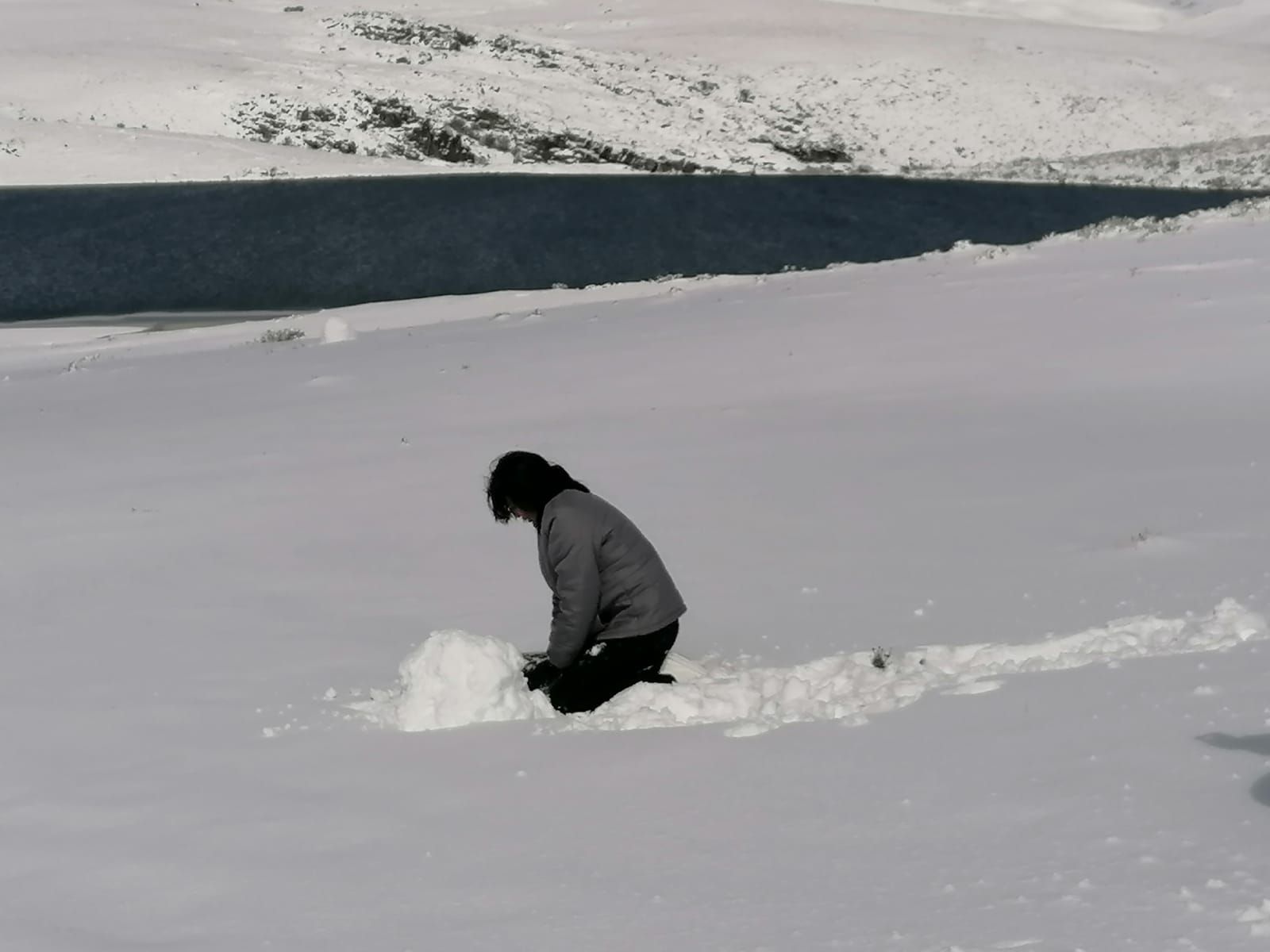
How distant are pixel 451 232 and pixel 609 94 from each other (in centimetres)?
3687

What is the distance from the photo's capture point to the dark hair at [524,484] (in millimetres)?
6832

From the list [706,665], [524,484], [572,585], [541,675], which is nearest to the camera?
[524,484]

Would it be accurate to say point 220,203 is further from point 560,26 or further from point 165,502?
point 560,26

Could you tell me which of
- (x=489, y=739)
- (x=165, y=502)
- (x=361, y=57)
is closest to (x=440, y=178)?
(x=361, y=57)

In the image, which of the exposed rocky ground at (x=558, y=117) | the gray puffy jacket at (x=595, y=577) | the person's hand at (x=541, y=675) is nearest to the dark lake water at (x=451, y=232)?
the exposed rocky ground at (x=558, y=117)

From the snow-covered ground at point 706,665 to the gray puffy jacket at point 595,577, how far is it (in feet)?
1.30

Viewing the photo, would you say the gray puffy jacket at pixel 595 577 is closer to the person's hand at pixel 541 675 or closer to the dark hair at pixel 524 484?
the dark hair at pixel 524 484

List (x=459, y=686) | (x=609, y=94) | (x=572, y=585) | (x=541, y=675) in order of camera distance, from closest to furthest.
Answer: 1. (x=572, y=585)
2. (x=459, y=686)
3. (x=541, y=675)
4. (x=609, y=94)

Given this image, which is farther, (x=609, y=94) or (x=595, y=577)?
A: (x=609, y=94)

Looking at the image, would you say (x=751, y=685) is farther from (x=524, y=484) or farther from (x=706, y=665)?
(x=524, y=484)

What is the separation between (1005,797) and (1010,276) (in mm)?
19865

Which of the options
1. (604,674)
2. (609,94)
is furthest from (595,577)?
(609,94)

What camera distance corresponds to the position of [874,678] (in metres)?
7.23

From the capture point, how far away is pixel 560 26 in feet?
324
